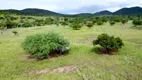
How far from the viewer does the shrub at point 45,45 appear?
1951 inches

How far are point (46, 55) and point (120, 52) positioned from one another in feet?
60.8

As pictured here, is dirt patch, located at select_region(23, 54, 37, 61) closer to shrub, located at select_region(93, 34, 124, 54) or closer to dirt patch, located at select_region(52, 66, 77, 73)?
dirt patch, located at select_region(52, 66, 77, 73)

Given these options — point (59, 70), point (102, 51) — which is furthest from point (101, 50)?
point (59, 70)

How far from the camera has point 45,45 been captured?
164ft

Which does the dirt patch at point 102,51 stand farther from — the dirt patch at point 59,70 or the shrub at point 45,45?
the dirt patch at point 59,70

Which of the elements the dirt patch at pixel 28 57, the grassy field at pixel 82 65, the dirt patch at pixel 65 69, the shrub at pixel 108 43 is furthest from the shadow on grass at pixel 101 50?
the dirt patch at pixel 28 57

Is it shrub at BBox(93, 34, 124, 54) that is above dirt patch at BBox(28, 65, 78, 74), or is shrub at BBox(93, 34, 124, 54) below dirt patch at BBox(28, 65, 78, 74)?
above

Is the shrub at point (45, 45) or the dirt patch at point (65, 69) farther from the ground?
the shrub at point (45, 45)

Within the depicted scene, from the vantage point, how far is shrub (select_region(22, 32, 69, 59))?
49562 millimetres

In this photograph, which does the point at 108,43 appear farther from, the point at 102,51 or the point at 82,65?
the point at 82,65

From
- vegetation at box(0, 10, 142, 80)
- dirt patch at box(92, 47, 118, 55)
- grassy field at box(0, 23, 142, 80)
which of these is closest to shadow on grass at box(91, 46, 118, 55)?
dirt patch at box(92, 47, 118, 55)

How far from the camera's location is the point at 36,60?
49594 millimetres

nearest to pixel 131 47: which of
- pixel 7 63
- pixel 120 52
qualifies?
pixel 120 52

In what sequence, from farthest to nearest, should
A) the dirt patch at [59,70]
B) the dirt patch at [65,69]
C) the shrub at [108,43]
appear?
the shrub at [108,43]
the dirt patch at [65,69]
the dirt patch at [59,70]
